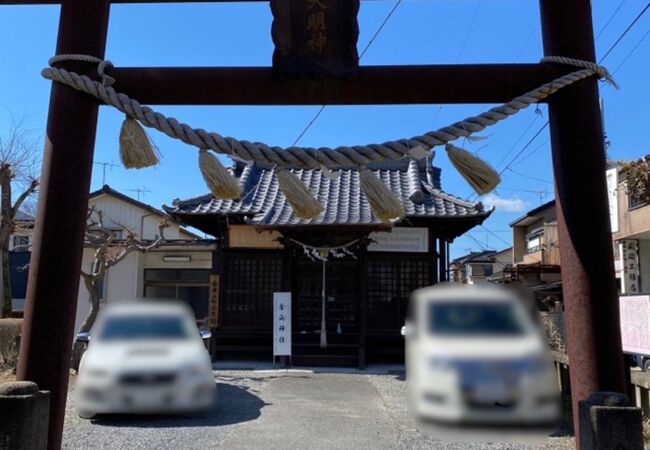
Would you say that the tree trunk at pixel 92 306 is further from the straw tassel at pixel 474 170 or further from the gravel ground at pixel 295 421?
the straw tassel at pixel 474 170

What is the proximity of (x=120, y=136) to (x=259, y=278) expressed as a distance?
32.9ft

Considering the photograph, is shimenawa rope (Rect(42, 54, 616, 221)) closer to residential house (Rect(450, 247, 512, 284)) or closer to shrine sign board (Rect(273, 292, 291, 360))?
residential house (Rect(450, 247, 512, 284))

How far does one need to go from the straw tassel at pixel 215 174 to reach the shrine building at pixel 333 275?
7.32 meters

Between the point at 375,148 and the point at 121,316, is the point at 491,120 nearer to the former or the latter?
the point at 375,148

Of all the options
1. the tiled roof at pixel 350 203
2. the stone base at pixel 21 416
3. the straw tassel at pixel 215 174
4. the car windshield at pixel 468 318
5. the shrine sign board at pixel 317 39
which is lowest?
the stone base at pixel 21 416

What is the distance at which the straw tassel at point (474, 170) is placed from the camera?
97.0 inches

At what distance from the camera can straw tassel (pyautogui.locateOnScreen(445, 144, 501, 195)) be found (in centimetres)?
246

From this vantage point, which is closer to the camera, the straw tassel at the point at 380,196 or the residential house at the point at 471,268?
the residential house at the point at 471,268

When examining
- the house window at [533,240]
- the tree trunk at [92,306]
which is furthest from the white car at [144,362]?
the house window at [533,240]

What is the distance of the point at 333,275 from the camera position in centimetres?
1224

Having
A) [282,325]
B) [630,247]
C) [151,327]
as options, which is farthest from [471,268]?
[630,247]

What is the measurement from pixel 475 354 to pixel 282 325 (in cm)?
881

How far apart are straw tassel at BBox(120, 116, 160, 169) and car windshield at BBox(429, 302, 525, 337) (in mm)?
1667

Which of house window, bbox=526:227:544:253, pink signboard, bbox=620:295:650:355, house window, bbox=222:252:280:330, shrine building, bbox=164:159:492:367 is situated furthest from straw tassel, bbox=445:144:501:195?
house window, bbox=526:227:544:253
